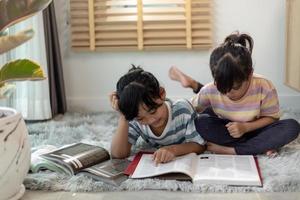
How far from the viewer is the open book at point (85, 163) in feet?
4.94

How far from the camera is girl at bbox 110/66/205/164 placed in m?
1.56

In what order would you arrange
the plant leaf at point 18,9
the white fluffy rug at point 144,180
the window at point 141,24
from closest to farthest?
the plant leaf at point 18,9 < the white fluffy rug at point 144,180 < the window at point 141,24

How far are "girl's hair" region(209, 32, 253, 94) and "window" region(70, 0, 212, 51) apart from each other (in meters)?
0.97

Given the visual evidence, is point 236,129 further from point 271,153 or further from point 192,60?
point 192,60

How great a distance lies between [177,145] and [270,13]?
1338mm

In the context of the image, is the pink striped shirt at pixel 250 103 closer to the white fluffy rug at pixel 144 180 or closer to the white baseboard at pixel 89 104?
the white fluffy rug at pixel 144 180

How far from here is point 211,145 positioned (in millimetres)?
1778

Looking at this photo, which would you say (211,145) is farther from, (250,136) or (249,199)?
(249,199)

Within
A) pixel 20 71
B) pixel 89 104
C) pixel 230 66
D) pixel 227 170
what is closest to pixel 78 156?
pixel 20 71

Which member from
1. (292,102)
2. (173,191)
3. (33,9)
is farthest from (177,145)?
(292,102)

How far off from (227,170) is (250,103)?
362mm

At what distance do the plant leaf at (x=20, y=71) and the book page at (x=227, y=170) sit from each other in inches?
22.7

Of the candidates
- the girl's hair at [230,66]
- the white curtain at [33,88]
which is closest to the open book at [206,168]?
the girl's hair at [230,66]

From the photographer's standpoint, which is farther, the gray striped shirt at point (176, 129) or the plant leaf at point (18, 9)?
the gray striped shirt at point (176, 129)
